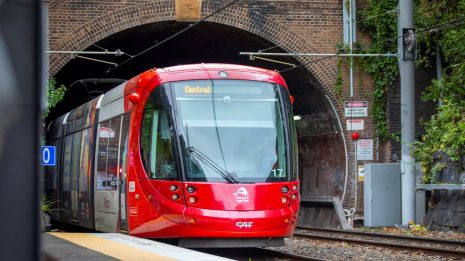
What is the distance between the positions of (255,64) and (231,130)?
16.2 meters

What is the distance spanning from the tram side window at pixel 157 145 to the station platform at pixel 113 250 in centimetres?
171

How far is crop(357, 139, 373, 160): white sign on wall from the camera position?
81.7 feet

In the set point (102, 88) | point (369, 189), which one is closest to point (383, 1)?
point (369, 189)

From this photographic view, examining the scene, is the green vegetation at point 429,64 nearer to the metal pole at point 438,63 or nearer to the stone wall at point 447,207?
the metal pole at point 438,63

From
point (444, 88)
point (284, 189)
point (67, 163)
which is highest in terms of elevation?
point (444, 88)

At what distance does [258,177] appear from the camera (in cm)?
1204

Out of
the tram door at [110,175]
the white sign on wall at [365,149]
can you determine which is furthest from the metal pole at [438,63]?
the tram door at [110,175]

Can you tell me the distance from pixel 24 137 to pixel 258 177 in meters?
9.88

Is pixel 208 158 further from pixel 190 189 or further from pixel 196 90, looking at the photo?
pixel 196 90

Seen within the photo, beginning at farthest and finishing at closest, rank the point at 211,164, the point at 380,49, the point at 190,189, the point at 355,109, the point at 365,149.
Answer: the point at 355,109 < the point at 365,149 < the point at 380,49 < the point at 211,164 < the point at 190,189

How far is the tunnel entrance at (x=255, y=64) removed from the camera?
2486 cm

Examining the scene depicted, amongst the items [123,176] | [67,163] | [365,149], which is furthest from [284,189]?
[365,149]

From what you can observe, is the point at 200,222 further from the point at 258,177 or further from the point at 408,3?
the point at 408,3

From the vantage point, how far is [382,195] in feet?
74.9
